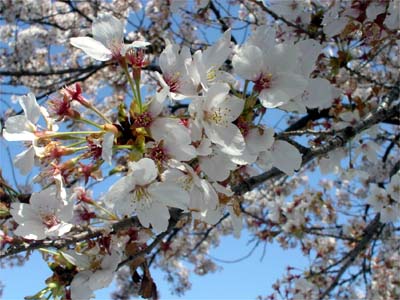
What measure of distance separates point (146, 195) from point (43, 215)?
34 centimetres

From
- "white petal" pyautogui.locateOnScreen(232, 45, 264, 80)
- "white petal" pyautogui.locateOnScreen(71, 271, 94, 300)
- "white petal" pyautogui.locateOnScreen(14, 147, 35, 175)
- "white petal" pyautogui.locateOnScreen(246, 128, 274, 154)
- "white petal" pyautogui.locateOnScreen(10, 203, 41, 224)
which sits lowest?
"white petal" pyautogui.locateOnScreen(71, 271, 94, 300)

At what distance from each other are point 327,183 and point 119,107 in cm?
677

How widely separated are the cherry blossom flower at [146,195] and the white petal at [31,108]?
309 millimetres

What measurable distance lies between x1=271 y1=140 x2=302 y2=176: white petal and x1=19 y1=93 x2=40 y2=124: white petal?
0.65 metres

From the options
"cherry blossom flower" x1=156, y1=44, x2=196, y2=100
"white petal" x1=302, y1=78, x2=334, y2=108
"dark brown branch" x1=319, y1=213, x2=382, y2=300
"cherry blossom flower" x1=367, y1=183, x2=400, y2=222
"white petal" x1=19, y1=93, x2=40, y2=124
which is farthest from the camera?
"dark brown branch" x1=319, y1=213, x2=382, y2=300

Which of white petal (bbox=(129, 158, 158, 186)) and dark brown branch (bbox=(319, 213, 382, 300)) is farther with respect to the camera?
dark brown branch (bbox=(319, 213, 382, 300))

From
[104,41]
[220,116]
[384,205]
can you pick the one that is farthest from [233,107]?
[384,205]

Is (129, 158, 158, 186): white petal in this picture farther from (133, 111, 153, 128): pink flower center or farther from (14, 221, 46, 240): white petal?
(14, 221, 46, 240): white petal

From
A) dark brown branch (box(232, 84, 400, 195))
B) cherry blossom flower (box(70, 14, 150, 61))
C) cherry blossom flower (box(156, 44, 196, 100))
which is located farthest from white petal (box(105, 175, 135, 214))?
dark brown branch (box(232, 84, 400, 195))

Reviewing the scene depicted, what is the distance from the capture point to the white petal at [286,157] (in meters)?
1.28

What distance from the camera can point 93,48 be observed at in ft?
3.75

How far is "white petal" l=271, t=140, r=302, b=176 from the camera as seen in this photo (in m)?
1.28

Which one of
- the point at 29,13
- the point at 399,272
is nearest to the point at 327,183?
the point at 399,272

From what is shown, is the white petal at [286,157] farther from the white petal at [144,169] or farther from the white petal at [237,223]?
the white petal at [144,169]
